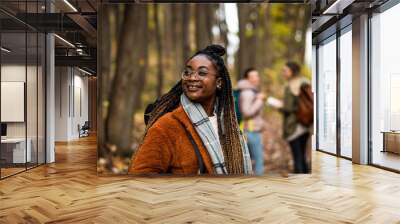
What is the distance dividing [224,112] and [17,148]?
11.7ft

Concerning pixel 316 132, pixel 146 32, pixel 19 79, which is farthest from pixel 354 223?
pixel 316 132

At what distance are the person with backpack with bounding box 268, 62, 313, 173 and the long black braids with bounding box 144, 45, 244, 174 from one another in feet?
2.47

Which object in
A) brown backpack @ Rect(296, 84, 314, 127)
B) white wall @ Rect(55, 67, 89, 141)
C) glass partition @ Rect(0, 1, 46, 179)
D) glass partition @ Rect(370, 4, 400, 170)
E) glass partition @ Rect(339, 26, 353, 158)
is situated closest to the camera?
brown backpack @ Rect(296, 84, 314, 127)

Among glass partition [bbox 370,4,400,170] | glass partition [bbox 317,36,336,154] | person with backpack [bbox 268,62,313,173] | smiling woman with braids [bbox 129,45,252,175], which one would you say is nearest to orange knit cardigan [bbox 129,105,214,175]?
smiling woman with braids [bbox 129,45,252,175]

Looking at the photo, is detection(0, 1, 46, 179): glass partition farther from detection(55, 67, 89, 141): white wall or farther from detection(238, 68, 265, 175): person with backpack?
detection(55, 67, 89, 141): white wall

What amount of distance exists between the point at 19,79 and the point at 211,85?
3287mm

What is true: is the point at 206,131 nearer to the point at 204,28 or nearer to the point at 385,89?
the point at 204,28

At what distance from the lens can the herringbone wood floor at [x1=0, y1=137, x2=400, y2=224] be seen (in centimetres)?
412

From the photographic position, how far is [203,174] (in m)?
6.11

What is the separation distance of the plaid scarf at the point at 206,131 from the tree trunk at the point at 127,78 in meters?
0.79

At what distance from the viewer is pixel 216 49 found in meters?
6.26

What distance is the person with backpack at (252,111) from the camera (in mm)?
6219

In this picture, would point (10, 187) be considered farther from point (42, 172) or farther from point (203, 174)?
point (203, 174)

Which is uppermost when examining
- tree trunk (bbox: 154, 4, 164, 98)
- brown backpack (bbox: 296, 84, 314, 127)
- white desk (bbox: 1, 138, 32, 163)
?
tree trunk (bbox: 154, 4, 164, 98)
